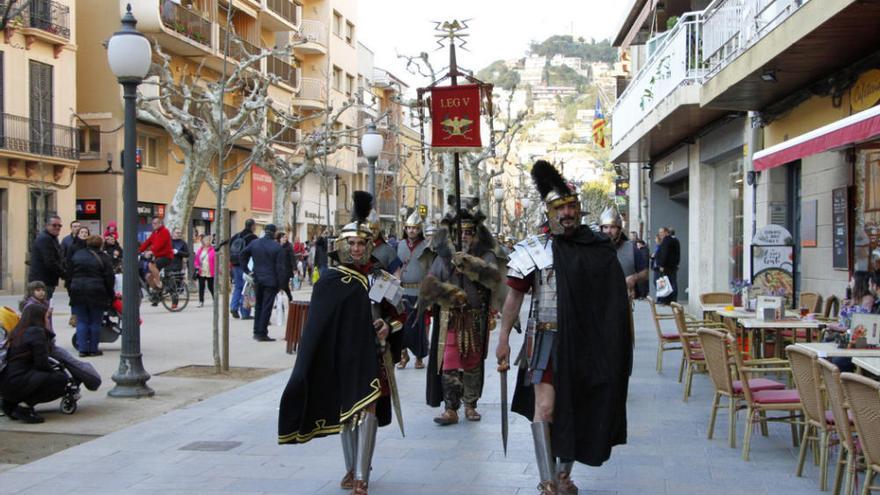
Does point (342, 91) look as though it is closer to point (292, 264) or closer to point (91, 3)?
point (91, 3)

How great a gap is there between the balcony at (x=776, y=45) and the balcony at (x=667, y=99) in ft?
1.60

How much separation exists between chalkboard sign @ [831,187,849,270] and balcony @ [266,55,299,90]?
3253 centimetres

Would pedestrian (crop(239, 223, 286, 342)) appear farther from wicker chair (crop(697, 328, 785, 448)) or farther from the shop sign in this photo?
wicker chair (crop(697, 328, 785, 448))

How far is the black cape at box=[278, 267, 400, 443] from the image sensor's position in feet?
19.7

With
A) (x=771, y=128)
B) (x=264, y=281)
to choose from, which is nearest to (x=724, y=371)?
(x=771, y=128)

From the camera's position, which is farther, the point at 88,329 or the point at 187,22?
the point at 187,22

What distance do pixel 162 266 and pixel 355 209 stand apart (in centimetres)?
1442

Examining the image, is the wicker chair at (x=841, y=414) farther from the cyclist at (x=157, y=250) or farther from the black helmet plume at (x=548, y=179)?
the cyclist at (x=157, y=250)

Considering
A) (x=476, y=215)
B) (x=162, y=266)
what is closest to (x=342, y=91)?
(x=162, y=266)

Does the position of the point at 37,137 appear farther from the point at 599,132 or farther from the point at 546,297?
the point at 546,297

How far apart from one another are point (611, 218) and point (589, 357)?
422 centimetres

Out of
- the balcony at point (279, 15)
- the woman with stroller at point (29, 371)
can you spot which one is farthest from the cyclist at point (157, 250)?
the balcony at point (279, 15)

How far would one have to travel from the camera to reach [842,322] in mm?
7812

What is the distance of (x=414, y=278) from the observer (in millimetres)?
11508
